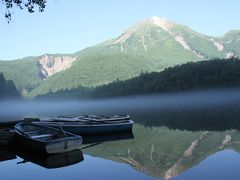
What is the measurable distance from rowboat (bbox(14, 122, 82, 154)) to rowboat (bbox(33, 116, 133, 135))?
8.49ft

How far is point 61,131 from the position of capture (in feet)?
73.3

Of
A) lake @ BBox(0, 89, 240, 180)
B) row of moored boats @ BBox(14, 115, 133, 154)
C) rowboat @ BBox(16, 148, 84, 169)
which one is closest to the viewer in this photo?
lake @ BBox(0, 89, 240, 180)

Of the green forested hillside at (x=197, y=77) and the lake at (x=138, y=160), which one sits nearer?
the lake at (x=138, y=160)

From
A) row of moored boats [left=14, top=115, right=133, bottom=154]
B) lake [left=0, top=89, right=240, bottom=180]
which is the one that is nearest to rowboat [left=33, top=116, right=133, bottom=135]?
row of moored boats [left=14, top=115, right=133, bottom=154]

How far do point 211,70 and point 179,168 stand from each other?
414 feet

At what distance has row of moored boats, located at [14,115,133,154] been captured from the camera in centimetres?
1962

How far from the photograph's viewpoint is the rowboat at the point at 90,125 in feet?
92.0

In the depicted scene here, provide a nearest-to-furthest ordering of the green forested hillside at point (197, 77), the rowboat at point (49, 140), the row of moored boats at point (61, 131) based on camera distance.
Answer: the rowboat at point (49, 140) → the row of moored boats at point (61, 131) → the green forested hillside at point (197, 77)

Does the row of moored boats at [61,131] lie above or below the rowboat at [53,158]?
above

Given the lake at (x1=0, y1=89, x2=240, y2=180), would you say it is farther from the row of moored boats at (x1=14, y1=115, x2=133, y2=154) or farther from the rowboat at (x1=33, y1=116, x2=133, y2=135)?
the rowboat at (x1=33, y1=116, x2=133, y2=135)

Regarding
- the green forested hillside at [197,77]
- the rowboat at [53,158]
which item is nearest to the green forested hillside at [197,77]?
the green forested hillside at [197,77]

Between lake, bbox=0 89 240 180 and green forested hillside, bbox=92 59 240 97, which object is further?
green forested hillside, bbox=92 59 240 97

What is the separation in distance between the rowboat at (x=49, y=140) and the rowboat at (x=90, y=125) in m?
2.59

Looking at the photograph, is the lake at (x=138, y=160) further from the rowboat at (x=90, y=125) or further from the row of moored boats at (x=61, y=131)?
the rowboat at (x=90, y=125)
